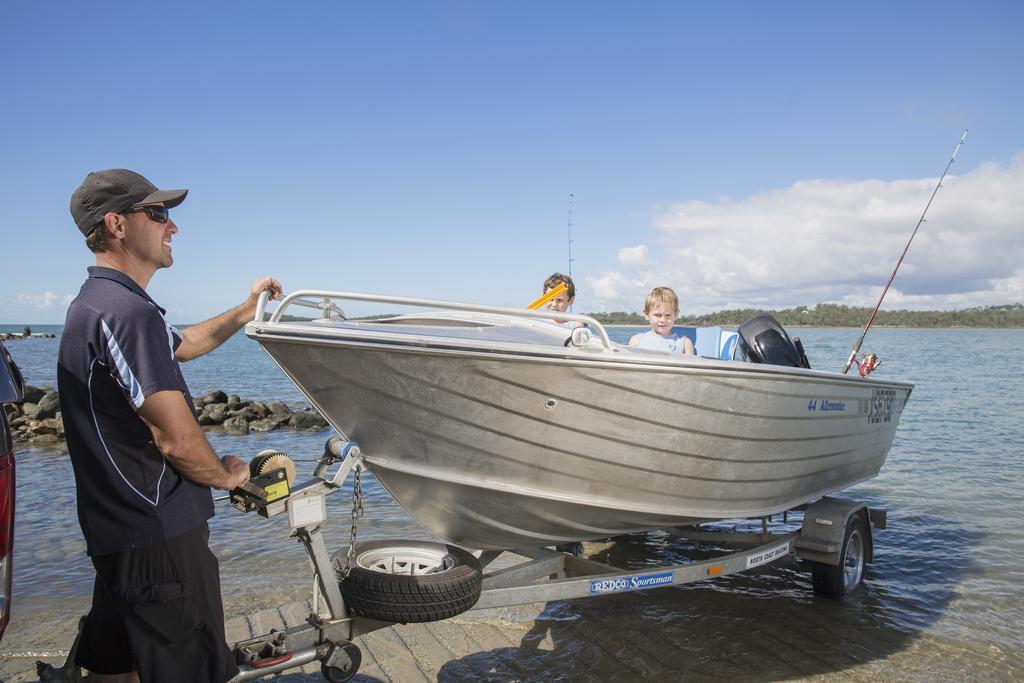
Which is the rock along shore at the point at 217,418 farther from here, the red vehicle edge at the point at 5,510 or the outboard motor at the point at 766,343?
the red vehicle edge at the point at 5,510

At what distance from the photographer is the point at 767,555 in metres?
4.59

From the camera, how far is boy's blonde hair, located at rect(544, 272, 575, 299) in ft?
18.7

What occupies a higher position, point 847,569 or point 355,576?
point 355,576

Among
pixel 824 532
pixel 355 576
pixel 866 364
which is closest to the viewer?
pixel 355 576

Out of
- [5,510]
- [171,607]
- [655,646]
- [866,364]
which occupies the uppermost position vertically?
[866,364]

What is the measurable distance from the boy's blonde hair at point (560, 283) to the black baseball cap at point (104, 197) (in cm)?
354

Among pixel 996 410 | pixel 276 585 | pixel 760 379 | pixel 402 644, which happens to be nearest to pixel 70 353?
pixel 402 644

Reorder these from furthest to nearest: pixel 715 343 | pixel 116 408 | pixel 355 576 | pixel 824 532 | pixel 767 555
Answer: pixel 715 343
pixel 824 532
pixel 767 555
pixel 355 576
pixel 116 408

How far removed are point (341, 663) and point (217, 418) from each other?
14.7 m

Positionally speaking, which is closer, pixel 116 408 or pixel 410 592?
pixel 116 408

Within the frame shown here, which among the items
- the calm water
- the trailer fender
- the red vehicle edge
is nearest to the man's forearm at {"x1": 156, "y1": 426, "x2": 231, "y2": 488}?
the red vehicle edge

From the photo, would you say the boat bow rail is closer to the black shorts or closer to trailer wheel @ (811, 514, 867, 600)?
the black shorts

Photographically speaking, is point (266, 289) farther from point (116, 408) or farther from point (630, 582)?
point (630, 582)

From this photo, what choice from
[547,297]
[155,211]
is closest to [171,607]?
[155,211]
